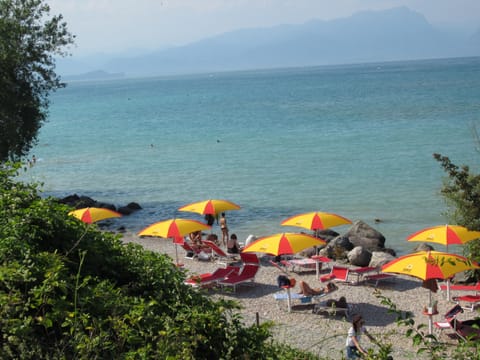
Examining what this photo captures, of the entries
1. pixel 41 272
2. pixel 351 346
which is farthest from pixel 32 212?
pixel 351 346

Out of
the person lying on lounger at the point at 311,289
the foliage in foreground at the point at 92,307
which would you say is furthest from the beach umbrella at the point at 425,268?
the foliage in foreground at the point at 92,307

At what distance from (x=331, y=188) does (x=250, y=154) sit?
534 inches

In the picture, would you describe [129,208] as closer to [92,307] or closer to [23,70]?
[23,70]

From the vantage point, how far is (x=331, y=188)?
32.4 metres

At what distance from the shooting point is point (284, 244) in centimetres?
1552

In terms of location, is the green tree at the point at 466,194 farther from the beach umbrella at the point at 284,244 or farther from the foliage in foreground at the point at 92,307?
the foliage in foreground at the point at 92,307

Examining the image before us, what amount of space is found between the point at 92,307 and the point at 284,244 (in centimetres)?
967

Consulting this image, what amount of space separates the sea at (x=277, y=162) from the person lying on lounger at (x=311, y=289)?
6904mm

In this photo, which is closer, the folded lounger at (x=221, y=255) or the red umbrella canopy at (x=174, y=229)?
the red umbrella canopy at (x=174, y=229)

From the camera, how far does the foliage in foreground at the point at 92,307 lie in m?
5.50

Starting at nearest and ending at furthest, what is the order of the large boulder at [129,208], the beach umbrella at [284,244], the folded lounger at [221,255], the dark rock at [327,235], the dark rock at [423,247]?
the beach umbrella at [284,244] → the folded lounger at [221,255] → the dark rock at [423,247] → the dark rock at [327,235] → the large boulder at [129,208]

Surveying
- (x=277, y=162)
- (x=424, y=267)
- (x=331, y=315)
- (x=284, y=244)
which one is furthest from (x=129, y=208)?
(x=424, y=267)

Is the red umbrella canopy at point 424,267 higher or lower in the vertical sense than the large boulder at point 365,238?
higher

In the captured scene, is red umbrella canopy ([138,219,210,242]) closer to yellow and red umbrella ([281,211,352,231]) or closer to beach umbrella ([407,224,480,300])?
yellow and red umbrella ([281,211,352,231])
